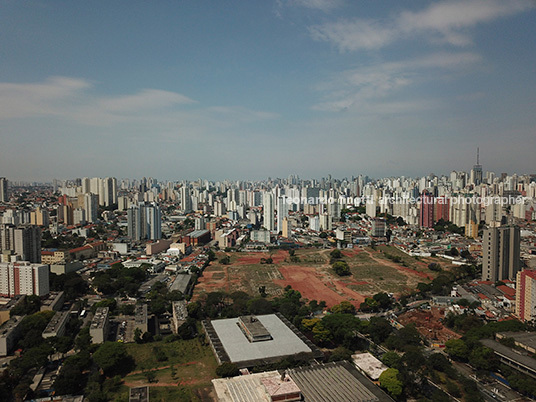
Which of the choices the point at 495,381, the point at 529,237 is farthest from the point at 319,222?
the point at 495,381

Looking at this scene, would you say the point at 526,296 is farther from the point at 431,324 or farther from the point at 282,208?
the point at 282,208

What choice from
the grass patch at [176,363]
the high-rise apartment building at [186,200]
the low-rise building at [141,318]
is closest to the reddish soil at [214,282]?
the low-rise building at [141,318]

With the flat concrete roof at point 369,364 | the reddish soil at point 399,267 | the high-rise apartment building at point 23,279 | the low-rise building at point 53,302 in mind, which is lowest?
the reddish soil at point 399,267

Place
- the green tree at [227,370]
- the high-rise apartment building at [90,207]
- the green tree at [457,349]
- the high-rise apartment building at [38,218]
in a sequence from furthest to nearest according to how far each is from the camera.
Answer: the high-rise apartment building at [90,207] < the high-rise apartment building at [38,218] < the green tree at [457,349] < the green tree at [227,370]

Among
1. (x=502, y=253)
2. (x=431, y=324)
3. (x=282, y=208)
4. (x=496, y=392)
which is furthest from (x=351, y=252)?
(x=496, y=392)

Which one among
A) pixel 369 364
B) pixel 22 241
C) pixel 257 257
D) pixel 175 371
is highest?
pixel 22 241

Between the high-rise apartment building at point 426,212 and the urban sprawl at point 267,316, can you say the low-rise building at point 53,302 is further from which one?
the high-rise apartment building at point 426,212
